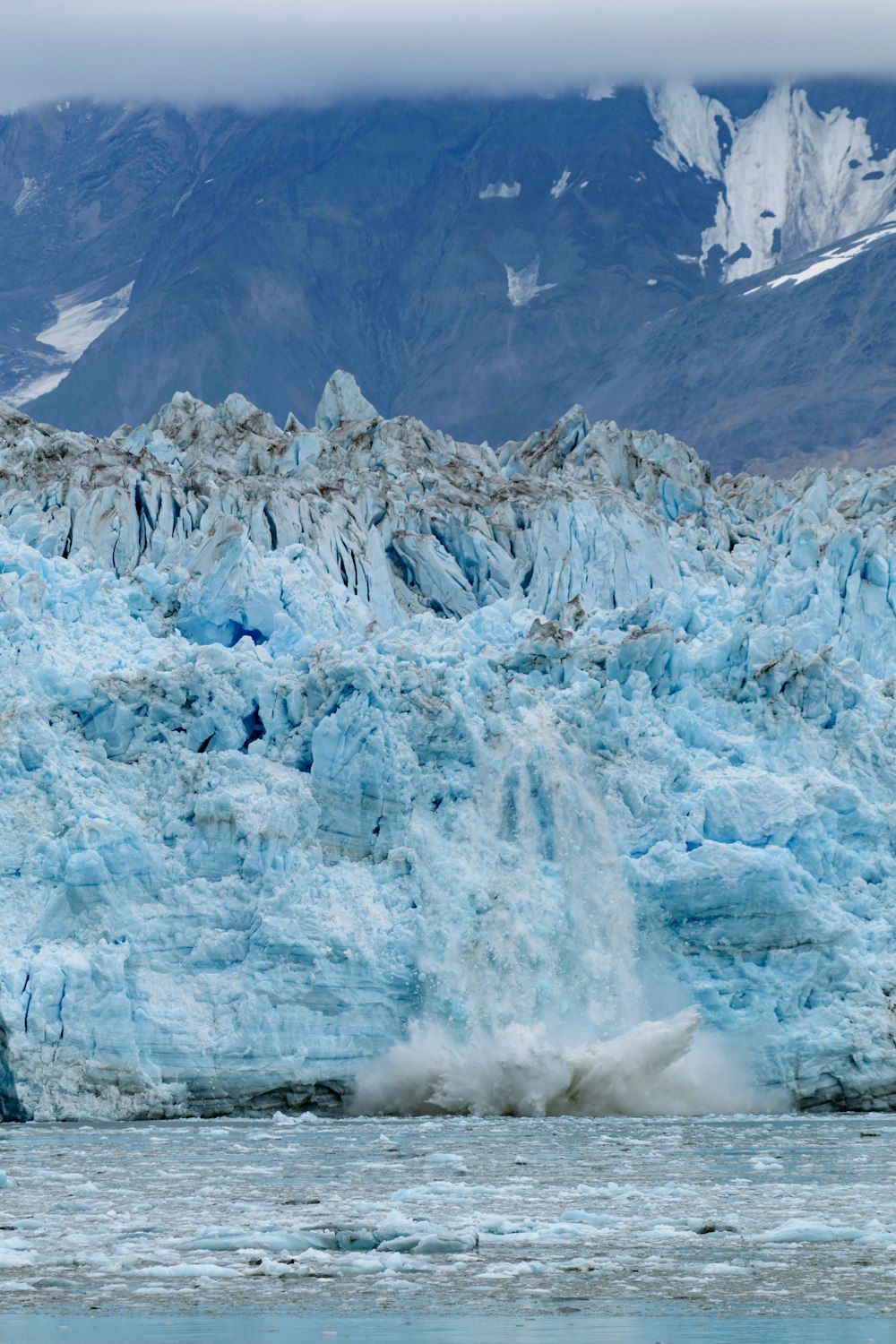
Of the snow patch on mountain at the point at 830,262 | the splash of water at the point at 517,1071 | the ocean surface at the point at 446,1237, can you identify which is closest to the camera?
the ocean surface at the point at 446,1237

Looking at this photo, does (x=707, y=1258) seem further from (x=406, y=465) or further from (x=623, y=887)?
(x=406, y=465)

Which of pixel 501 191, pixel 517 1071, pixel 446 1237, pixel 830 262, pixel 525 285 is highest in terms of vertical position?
pixel 501 191

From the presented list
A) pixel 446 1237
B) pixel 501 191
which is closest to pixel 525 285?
pixel 501 191

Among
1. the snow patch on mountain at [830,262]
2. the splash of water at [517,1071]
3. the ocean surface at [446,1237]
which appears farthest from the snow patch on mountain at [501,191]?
the ocean surface at [446,1237]

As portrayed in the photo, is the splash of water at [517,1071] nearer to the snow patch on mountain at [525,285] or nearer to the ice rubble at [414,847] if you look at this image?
the ice rubble at [414,847]

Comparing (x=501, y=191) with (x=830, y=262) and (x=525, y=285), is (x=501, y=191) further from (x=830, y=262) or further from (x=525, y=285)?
(x=830, y=262)

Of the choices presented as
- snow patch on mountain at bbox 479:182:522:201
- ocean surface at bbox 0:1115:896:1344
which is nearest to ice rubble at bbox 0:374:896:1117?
ocean surface at bbox 0:1115:896:1344
